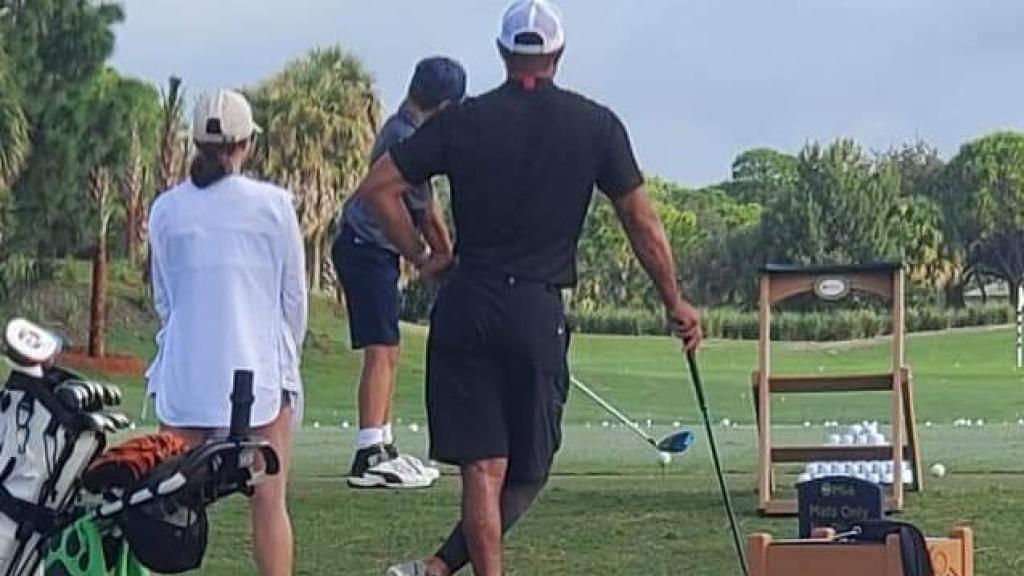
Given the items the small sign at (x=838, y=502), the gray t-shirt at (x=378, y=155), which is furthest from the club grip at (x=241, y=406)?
the gray t-shirt at (x=378, y=155)

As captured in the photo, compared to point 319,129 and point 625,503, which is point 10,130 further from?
point 625,503

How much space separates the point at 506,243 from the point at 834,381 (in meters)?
3.56

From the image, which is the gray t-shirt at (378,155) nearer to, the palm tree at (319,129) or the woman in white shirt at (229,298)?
the woman in white shirt at (229,298)

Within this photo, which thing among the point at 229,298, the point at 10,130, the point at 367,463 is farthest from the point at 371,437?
the point at 10,130

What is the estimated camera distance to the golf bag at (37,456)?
189 inches

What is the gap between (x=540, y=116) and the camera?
6391 mm

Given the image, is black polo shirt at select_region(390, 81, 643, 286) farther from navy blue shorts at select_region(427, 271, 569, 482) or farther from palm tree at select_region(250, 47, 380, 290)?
palm tree at select_region(250, 47, 380, 290)

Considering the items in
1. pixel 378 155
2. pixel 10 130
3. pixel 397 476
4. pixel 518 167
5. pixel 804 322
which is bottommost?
pixel 397 476

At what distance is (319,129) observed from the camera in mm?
43531

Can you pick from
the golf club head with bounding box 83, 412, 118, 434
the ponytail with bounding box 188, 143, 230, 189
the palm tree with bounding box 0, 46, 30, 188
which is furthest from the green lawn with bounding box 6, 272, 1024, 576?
the palm tree with bounding box 0, 46, 30, 188

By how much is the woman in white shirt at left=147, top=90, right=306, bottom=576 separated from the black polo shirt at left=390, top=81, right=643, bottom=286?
48 cm

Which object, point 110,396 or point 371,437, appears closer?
point 110,396

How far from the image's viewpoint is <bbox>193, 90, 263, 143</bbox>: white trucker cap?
21.0 ft

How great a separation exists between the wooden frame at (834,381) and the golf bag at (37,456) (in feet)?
15.1
